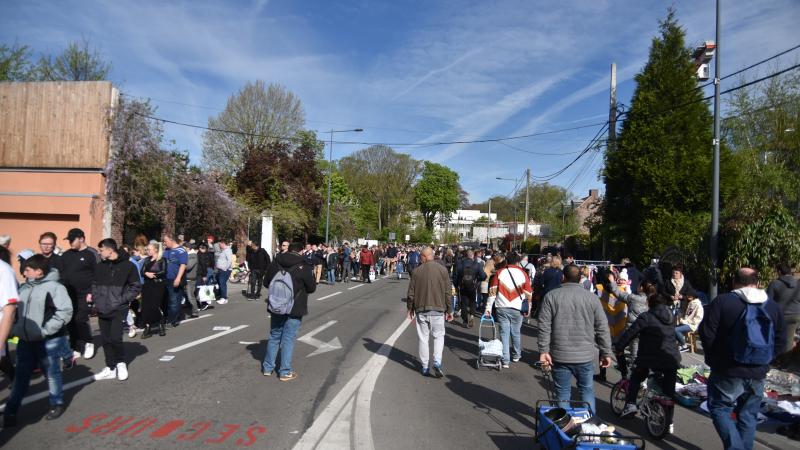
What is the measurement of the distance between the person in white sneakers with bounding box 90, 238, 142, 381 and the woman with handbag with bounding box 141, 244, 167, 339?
2585 mm

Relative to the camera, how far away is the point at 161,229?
74.1ft

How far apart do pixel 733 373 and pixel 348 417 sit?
372 centimetres

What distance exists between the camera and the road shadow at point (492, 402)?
5.96 m

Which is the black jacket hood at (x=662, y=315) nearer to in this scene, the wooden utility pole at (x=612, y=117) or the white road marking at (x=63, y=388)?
the white road marking at (x=63, y=388)

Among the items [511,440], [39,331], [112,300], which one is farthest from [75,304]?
[511,440]

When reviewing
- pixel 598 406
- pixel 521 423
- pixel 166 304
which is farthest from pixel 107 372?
pixel 598 406

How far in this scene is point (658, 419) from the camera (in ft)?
18.3

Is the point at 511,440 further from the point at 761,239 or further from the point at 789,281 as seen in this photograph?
the point at 761,239

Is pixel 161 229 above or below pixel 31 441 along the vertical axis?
above

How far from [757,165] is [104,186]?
79.2 ft

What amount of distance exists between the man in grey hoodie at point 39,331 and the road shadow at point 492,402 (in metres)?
4.53

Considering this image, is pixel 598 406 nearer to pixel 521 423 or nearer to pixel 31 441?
pixel 521 423

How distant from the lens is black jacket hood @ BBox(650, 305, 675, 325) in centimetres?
605

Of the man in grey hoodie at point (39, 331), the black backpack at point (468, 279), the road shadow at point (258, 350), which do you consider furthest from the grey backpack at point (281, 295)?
the black backpack at point (468, 279)
